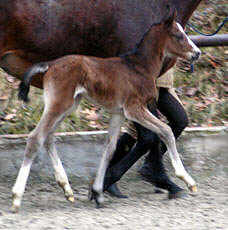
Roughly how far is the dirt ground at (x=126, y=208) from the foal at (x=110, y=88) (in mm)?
190

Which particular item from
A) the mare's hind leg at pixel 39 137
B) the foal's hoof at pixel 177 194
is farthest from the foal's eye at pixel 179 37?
the foal's hoof at pixel 177 194

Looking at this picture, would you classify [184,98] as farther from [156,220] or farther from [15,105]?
[156,220]

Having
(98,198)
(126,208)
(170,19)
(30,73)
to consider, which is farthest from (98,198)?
(170,19)

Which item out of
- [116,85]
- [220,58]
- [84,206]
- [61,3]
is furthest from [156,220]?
[220,58]

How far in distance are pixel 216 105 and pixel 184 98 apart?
42 cm

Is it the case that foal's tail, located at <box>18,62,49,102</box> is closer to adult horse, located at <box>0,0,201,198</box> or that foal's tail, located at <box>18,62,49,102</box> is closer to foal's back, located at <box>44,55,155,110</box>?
foal's back, located at <box>44,55,155,110</box>

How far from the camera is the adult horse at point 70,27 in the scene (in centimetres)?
449

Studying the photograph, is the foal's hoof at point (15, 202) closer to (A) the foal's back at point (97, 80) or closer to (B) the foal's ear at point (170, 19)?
(A) the foal's back at point (97, 80)

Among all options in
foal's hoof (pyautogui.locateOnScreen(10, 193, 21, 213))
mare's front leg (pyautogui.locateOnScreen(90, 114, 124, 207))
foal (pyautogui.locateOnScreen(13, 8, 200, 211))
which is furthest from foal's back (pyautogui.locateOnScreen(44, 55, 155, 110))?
foal's hoof (pyautogui.locateOnScreen(10, 193, 21, 213))

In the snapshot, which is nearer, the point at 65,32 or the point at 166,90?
the point at 65,32

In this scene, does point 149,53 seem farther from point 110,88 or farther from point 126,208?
point 126,208

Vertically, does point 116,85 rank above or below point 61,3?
below

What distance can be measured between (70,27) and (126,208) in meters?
1.60

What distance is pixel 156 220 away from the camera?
13.7 feet
